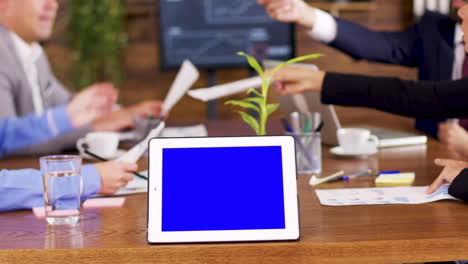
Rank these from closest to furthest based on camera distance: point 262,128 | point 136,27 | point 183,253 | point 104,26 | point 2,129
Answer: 1. point 183,253
2. point 262,128
3. point 2,129
4. point 104,26
5. point 136,27

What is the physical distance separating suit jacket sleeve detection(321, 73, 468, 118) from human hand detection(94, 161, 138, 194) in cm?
57

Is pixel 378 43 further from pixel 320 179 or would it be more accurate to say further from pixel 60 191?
pixel 60 191

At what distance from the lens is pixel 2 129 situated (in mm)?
2109

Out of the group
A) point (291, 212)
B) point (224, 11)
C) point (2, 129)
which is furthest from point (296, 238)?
point (224, 11)

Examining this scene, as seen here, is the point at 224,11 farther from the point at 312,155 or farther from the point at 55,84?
the point at 312,155

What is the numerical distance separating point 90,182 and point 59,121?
1.89 feet

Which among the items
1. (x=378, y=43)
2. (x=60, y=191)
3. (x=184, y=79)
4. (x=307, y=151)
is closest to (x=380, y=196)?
(x=307, y=151)

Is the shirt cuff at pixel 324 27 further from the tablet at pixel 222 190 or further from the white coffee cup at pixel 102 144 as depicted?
the tablet at pixel 222 190

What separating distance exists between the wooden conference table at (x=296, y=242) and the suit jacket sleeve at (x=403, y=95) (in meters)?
0.36

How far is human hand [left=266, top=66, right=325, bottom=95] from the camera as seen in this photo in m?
1.66

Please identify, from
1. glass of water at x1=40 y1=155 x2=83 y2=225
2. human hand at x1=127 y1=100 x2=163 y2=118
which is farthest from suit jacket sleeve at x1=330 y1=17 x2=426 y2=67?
glass of water at x1=40 y1=155 x2=83 y2=225

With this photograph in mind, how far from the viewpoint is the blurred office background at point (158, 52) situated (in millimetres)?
4832

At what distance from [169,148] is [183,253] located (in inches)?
8.0

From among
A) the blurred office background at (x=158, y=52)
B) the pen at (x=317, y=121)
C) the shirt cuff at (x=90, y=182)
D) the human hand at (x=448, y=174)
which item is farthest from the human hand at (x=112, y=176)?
the blurred office background at (x=158, y=52)
